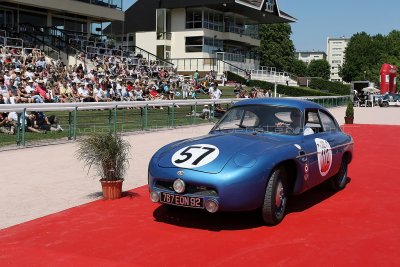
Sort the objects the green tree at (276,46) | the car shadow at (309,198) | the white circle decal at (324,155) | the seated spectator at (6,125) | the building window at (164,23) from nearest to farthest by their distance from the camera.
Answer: the car shadow at (309,198) < the white circle decal at (324,155) < the seated spectator at (6,125) < the building window at (164,23) < the green tree at (276,46)

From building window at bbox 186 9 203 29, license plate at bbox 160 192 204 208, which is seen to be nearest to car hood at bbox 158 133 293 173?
license plate at bbox 160 192 204 208

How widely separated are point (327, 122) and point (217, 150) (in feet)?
9.31

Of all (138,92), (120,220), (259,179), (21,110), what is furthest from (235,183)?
(138,92)

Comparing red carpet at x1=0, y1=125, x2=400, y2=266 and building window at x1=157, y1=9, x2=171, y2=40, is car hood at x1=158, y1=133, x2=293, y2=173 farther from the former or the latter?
building window at x1=157, y1=9, x2=171, y2=40

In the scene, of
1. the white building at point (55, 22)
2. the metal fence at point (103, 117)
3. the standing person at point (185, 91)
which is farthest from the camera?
the standing person at point (185, 91)

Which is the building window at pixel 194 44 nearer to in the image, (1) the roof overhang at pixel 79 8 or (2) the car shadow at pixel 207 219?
(1) the roof overhang at pixel 79 8

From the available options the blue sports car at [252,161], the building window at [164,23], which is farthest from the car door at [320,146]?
the building window at [164,23]

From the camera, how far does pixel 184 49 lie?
58.3 m

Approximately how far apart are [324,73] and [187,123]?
14414 cm

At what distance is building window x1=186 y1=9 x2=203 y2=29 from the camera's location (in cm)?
5759

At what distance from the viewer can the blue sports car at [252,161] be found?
571 centimetres

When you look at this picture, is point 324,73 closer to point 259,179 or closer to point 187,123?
point 187,123

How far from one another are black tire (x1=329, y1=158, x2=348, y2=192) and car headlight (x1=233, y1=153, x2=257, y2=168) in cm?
295

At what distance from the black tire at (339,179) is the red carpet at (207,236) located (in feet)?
1.53
